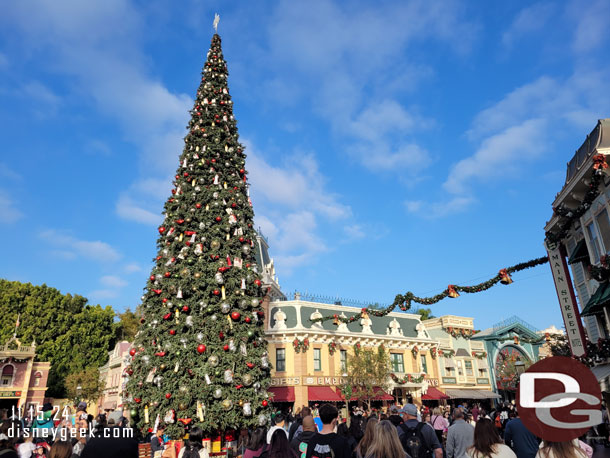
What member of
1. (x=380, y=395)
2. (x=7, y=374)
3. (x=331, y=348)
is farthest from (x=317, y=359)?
(x=7, y=374)

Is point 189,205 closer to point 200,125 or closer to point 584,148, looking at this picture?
point 200,125

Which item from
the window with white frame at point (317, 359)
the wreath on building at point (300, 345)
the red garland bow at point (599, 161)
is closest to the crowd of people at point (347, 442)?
the red garland bow at point (599, 161)

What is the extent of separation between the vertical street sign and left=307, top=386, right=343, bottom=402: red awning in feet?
59.2

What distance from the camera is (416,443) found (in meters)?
6.35

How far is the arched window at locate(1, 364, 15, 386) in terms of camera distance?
3838cm

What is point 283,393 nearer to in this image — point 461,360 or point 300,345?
point 300,345

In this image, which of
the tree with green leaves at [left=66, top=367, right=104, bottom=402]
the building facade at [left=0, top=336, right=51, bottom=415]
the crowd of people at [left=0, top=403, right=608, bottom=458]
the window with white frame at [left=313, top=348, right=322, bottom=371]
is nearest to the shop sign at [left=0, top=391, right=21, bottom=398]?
the building facade at [left=0, top=336, right=51, bottom=415]

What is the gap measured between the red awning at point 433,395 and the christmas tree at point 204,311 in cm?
2724

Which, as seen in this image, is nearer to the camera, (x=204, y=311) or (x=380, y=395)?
(x=204, y=311)

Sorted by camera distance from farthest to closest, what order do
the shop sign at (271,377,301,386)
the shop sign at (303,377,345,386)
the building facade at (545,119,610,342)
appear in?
the shop sign at (303,377,345,386) → the shop sign at (271,377,301,386) → the building facade at (545,119,610,342)

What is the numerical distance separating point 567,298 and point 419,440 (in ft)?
49.6

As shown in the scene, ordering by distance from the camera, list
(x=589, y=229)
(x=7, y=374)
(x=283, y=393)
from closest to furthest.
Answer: (x=589, y=229)
(x=283, y=393)
(x=7, y=374)

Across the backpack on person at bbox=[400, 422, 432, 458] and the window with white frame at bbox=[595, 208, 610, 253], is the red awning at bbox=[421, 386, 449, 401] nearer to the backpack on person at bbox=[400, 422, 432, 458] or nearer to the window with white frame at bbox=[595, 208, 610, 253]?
the window with white frame at bbox=[595, 208, 610, 253]

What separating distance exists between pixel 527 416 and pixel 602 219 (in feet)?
52.7
